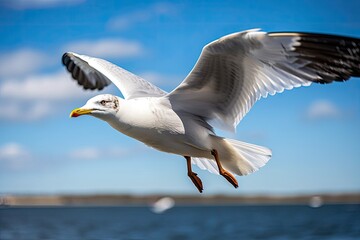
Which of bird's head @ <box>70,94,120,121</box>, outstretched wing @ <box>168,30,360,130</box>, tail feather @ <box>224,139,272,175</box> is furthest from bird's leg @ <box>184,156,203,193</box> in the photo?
bird's head @ <box>70,94,120,121</box>

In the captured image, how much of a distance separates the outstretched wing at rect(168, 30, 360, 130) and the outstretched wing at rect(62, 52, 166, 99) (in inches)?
26.1

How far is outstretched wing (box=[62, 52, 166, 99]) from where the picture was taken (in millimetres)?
8117

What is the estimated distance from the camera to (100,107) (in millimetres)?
6793

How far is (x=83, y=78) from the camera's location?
1024cm

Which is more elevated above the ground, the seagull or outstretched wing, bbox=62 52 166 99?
outstretched wing, bbox=62 52 166 99

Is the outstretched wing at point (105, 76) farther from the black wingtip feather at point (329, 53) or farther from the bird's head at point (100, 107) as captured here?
the black wingtip feather at point (329, 53)

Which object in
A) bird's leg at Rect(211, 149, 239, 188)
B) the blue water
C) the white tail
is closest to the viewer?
bird's leg at Rect(211, 149, 239, 188)

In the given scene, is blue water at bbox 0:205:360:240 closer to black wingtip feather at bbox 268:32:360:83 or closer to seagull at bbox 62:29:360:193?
seagull at bbox 62:29:360:193

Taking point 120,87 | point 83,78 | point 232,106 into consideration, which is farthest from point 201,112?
point 83,78

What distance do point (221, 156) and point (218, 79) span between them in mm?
826

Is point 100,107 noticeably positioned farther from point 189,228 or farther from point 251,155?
point 189,228

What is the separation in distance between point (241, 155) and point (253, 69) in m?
0.99

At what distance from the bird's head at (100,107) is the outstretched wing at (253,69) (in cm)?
77

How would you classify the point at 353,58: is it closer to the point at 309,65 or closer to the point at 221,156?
the point at 309,65
